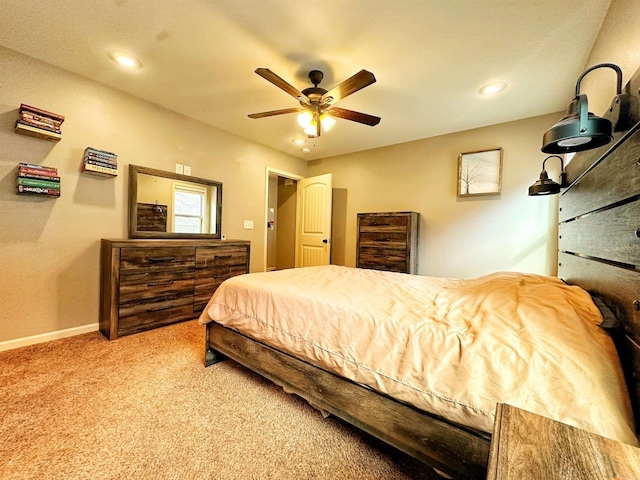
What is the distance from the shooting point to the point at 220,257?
3264 millimetres

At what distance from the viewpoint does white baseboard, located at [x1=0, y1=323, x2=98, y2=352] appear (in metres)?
2.21

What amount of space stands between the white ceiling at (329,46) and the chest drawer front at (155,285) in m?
1.97

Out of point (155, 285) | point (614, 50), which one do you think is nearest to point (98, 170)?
point (155, 285)

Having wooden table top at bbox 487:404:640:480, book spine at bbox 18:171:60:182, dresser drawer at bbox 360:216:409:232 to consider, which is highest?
book spine at bbox 18:171:60:182

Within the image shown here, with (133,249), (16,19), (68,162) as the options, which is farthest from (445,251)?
(16,19)

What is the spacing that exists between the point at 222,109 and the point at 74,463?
321 centimetres

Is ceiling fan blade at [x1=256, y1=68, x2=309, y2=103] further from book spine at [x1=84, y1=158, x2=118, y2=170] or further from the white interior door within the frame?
the white interior door

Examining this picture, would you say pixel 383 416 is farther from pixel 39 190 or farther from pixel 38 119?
pixel 38 119

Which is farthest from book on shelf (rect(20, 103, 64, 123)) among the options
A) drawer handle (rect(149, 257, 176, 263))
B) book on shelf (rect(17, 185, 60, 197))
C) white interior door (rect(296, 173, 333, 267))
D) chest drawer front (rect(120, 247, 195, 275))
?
white interior door (rect(296, 173, 333, 267))

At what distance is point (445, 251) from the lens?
11.6ft

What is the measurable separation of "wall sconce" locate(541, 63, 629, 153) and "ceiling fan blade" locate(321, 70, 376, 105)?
1.16 m

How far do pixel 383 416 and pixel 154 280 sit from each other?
2.60 m

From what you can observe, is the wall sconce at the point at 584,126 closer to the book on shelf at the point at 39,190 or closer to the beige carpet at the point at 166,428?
the beige carpet at the point at 166,428

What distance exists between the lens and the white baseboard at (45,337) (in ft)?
7.24
